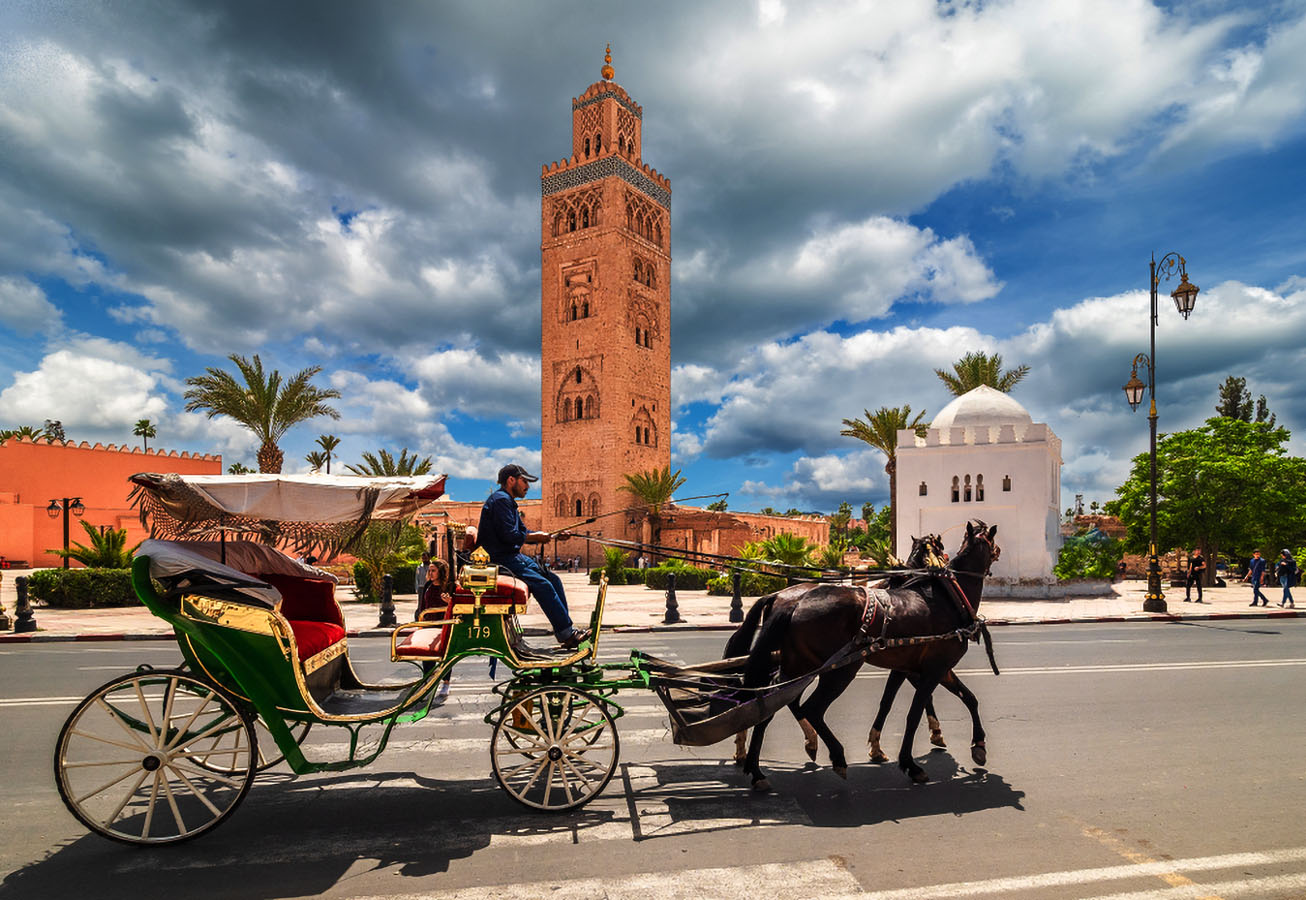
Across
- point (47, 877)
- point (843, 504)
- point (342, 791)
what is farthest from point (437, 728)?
point (843, 504)

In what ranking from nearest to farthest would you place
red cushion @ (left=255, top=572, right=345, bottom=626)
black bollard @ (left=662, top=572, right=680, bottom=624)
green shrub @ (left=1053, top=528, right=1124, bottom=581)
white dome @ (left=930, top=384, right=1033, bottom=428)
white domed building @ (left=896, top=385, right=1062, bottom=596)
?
red cushion @ (left=255, top=572, right=345, bottom=626), black bollard @ (left=662, top=572, right=680, bottom=624), white domed building @ (left=896, top=385, right=1062, bottom=596), green shrub @ (left=1053, top=528, right=1124, bottom=581), white dome @ (left=930, top=384, right=1033, bottom=428)

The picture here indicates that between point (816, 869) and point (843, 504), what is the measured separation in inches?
3978

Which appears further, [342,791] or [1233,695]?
[1233,695]

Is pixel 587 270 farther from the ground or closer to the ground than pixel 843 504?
farther from the ground

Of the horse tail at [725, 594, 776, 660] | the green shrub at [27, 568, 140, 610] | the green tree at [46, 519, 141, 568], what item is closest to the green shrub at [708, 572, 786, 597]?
the horse tail at [725, 594, 776, 660]

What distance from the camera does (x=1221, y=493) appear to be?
31.5m

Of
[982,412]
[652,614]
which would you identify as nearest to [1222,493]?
[982,412]

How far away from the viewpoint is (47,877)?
3926mm

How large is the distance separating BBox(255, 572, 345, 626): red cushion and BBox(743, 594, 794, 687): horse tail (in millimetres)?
3204

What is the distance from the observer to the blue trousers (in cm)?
530

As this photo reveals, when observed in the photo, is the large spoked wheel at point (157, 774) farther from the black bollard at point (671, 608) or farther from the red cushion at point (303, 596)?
the black bollard at point (671, 608)

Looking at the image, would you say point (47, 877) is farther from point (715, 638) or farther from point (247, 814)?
point (715, 638)

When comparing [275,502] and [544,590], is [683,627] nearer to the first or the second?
[544,590]

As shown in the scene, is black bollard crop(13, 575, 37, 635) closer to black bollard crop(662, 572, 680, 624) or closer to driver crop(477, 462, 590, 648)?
black bollard crop(662, 572, 680, 624)
